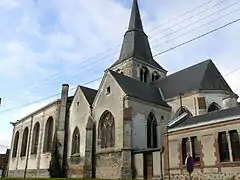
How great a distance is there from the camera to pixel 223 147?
15.3 m

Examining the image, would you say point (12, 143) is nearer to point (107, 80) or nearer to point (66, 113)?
point (66, 113)

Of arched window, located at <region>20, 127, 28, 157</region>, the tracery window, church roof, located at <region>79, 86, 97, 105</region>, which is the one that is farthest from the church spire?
the tracery window

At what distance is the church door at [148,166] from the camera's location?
18.4 meters

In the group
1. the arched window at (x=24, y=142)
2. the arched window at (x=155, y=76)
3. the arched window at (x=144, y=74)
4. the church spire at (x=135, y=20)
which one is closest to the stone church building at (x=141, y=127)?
the arched window at (x=144, y=74)

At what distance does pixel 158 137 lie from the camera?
74.6ft

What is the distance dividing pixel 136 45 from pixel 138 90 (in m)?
13.6

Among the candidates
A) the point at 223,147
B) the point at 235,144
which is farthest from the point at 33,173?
the point at 235,144

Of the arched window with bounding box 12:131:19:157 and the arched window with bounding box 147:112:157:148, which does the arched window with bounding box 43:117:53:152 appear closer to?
the arched window with bounding box 12:131:19:157

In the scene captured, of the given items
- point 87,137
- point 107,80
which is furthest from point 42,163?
point 107,80

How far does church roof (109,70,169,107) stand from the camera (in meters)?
22.7

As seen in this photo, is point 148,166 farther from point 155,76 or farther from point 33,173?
point 155,76

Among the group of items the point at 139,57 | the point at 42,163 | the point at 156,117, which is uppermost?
the point at 139,57

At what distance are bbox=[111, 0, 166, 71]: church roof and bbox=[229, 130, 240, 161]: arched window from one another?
21088mm

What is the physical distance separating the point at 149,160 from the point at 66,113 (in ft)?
42.9
